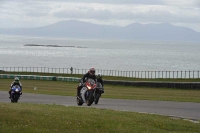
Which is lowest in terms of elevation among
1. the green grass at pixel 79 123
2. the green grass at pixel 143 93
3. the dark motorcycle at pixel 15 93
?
the green grass at pixel 143 93

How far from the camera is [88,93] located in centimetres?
2203

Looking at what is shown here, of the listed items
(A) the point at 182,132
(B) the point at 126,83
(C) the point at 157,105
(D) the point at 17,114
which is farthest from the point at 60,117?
(B) the point at 126,83

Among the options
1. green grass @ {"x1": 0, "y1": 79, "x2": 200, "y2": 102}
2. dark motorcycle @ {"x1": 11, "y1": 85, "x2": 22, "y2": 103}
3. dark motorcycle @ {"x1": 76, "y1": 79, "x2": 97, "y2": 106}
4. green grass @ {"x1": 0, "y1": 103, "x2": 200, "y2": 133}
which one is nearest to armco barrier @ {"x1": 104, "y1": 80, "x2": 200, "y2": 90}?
green grass @ {"x1": 0, "y1": 79, "x2": 200, "y2": 102}

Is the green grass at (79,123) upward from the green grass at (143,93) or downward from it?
upward

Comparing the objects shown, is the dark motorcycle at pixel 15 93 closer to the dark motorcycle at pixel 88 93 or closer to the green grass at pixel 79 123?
the dark motorcycle at pixel 88 93

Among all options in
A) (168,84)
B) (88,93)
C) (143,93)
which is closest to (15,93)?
(88,93)

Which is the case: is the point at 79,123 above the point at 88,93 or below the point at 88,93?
above

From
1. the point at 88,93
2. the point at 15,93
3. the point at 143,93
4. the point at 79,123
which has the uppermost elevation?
the point at 79,123

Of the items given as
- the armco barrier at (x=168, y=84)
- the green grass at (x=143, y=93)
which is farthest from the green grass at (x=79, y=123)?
the armco barrier at (x=168, y=84)

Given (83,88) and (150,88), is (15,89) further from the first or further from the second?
(150,88)

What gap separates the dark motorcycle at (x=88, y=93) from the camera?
2162 centimetres

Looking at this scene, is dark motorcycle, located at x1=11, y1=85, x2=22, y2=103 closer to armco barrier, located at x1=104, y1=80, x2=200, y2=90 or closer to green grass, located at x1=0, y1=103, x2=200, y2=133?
green grass, located at x1=0, y1=103, x2=200, y2=133

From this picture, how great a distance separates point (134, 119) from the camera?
14906 mm

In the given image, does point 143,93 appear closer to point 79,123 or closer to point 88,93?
point 88,93
